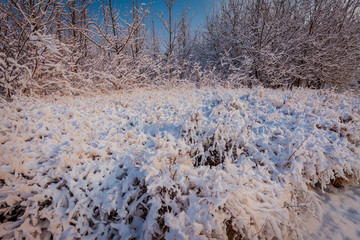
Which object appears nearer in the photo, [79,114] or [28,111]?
[28,111]

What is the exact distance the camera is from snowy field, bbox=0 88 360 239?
1.55 m

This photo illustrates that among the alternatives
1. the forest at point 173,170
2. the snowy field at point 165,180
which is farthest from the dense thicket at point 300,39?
the snowy field at point 165,180

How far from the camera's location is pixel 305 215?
2105 millimetres

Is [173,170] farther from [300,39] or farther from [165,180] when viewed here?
[300,39]

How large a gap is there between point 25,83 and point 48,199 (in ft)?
12.3

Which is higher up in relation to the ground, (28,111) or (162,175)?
(28,111)

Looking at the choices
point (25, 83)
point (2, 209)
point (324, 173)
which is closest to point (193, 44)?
point (25, 83)

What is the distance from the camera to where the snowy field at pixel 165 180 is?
1.55 metres

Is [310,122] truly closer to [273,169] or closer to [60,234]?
[273,169]

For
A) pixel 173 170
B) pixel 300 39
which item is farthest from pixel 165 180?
pixel 300 39

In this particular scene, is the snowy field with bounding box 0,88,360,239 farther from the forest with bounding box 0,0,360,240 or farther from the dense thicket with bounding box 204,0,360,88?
the dense thicket with bounding box 204,0,360,88

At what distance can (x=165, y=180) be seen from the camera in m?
1.71

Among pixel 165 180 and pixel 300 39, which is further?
pixel 300 39

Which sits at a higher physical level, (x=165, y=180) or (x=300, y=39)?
(x=300, y=39)
